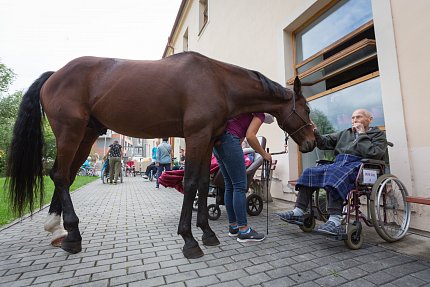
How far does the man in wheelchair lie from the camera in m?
2.48

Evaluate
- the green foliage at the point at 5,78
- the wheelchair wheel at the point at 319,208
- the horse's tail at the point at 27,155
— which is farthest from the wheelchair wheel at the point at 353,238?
the green foliage at the point at 5,78

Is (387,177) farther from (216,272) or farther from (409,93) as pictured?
(216,272)

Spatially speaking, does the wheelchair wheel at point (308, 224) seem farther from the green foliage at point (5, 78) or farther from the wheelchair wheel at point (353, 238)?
the green foliage at point (5, 78)

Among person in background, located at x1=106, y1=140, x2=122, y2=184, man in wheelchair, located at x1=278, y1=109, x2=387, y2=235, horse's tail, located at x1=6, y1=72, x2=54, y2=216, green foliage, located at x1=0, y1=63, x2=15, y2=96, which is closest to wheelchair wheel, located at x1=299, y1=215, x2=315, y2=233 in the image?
man in wheelchair, located at x1=278, y1=109, x2=387, y2=235

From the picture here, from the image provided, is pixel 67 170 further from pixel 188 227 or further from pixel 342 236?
pixel 342 236

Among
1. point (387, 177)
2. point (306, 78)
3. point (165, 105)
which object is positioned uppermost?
point (306, 78)

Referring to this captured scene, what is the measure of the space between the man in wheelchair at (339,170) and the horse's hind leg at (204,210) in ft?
2.71

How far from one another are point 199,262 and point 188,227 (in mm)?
319

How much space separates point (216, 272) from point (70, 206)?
5.02 ft

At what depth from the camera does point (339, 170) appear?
2.57 meters

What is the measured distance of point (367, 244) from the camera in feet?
8.58

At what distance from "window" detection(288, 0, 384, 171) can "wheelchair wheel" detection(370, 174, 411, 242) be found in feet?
4.01

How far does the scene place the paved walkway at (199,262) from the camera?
5.88 ft

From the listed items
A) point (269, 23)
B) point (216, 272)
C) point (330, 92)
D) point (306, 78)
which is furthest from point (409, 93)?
point (269, 23)
